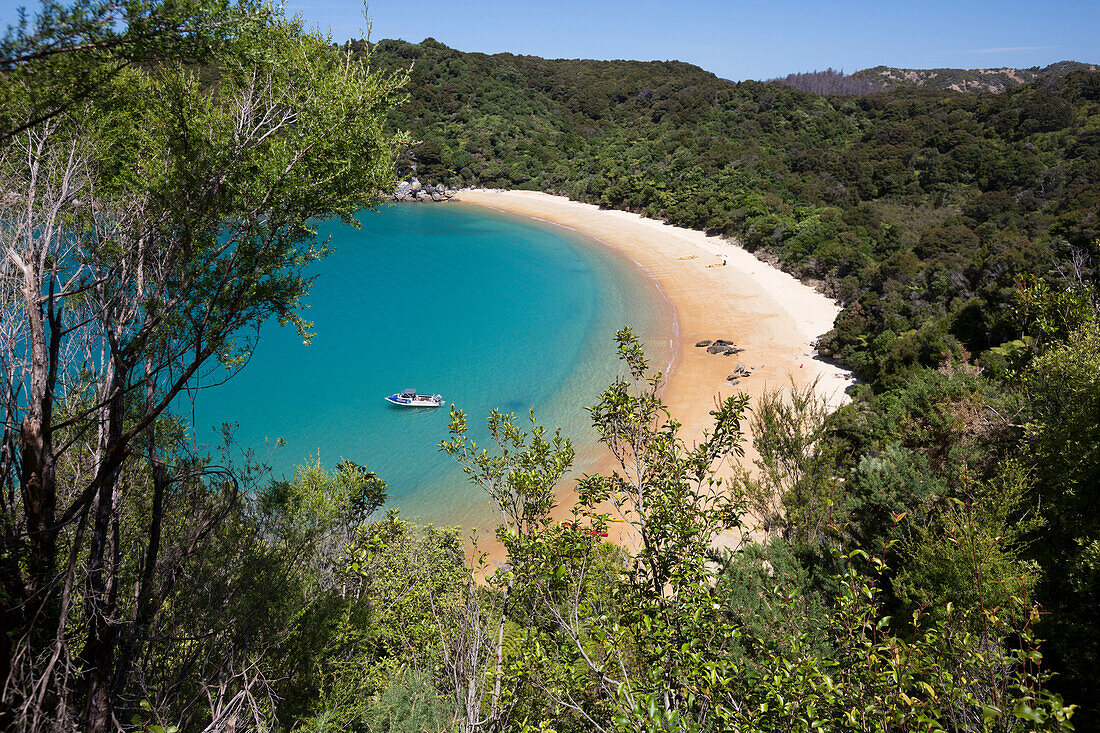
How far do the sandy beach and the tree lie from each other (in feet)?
48.6

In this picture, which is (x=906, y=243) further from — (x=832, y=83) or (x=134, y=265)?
(x=832, y=83)

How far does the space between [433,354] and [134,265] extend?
30446 millimetres

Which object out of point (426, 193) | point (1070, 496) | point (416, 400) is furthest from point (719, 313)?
point (426, 193)

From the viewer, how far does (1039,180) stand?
44469mm

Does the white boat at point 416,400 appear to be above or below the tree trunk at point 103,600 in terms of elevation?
below

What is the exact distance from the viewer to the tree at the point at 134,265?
16.9 ft

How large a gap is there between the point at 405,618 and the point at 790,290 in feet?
128

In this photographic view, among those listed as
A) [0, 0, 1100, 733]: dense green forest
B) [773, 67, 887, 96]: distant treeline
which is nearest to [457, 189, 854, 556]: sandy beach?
[0, 0, 1100, 733]: dense green forest

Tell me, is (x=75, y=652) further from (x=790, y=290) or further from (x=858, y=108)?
(x=858, y=108)

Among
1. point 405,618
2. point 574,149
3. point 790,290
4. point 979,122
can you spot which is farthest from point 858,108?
point 405,618

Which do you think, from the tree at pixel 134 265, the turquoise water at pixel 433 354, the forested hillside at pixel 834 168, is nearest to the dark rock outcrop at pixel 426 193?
the forested hillside at pixel 834 168

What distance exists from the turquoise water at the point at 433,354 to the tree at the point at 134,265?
1379cm

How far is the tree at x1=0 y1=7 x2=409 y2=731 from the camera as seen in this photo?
5145 millimetres

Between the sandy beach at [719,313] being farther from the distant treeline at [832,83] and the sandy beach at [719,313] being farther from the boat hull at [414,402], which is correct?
the distant treeline at [832,83]
